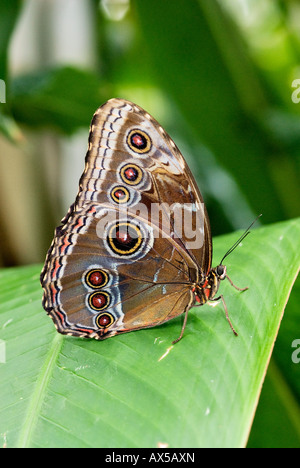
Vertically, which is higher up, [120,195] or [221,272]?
[120,195]

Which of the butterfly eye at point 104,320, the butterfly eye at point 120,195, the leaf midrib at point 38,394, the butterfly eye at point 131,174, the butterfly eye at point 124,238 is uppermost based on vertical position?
the butterfly eye at point 131,174

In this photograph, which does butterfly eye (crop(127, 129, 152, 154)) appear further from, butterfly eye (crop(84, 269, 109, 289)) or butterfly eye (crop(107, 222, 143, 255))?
butterfly eye (crop(84, 269, 109, 289))

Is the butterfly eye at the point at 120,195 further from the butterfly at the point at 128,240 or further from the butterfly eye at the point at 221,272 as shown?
the butterfly eye at the point at 221,272

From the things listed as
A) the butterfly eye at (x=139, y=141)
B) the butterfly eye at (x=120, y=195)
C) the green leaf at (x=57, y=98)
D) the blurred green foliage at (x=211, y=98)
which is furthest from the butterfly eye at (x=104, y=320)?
the green leaf at (x=57, y=98)

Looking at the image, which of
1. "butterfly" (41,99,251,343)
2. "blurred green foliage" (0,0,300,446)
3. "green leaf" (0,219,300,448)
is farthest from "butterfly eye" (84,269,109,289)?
"blurred green foliage" (0,0,300,446)

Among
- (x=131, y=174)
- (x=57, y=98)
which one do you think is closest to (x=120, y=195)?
(x=131, y=174)

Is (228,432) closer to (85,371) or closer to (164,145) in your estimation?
(85,371)

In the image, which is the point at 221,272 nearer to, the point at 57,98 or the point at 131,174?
the point at 131,174
